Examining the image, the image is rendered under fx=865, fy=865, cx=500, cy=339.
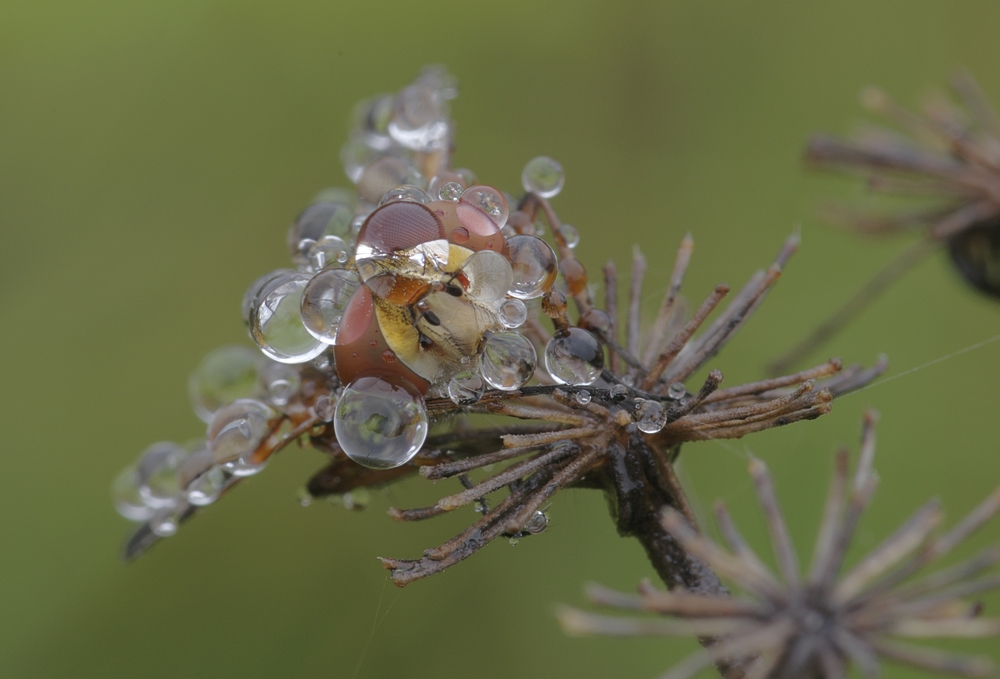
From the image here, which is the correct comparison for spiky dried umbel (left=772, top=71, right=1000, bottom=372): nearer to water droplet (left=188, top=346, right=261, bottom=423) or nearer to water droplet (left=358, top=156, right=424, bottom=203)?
water droplet (left=358, top=156, right=424, bottom=203)

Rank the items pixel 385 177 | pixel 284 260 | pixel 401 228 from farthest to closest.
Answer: pixel 284 260 < pixel 385 177 < pixel 401 228

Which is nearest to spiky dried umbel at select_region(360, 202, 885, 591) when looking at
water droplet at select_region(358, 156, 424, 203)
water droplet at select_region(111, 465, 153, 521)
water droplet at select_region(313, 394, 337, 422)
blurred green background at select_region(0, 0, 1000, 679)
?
water droplet at select_region(313, 394, 337, 422)

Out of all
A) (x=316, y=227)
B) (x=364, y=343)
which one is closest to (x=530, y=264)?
(x=364, y=343)

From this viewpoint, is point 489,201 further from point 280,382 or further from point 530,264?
point 280,382

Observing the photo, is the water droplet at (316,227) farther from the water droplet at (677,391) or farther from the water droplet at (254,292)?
the water droplet at (677,391)

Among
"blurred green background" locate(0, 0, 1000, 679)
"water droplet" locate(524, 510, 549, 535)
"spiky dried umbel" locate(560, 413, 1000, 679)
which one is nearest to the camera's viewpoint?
"spiky dried umbel" locate(560, 413, 1000, 679)

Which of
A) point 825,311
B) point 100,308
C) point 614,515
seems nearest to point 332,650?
point 100,308
